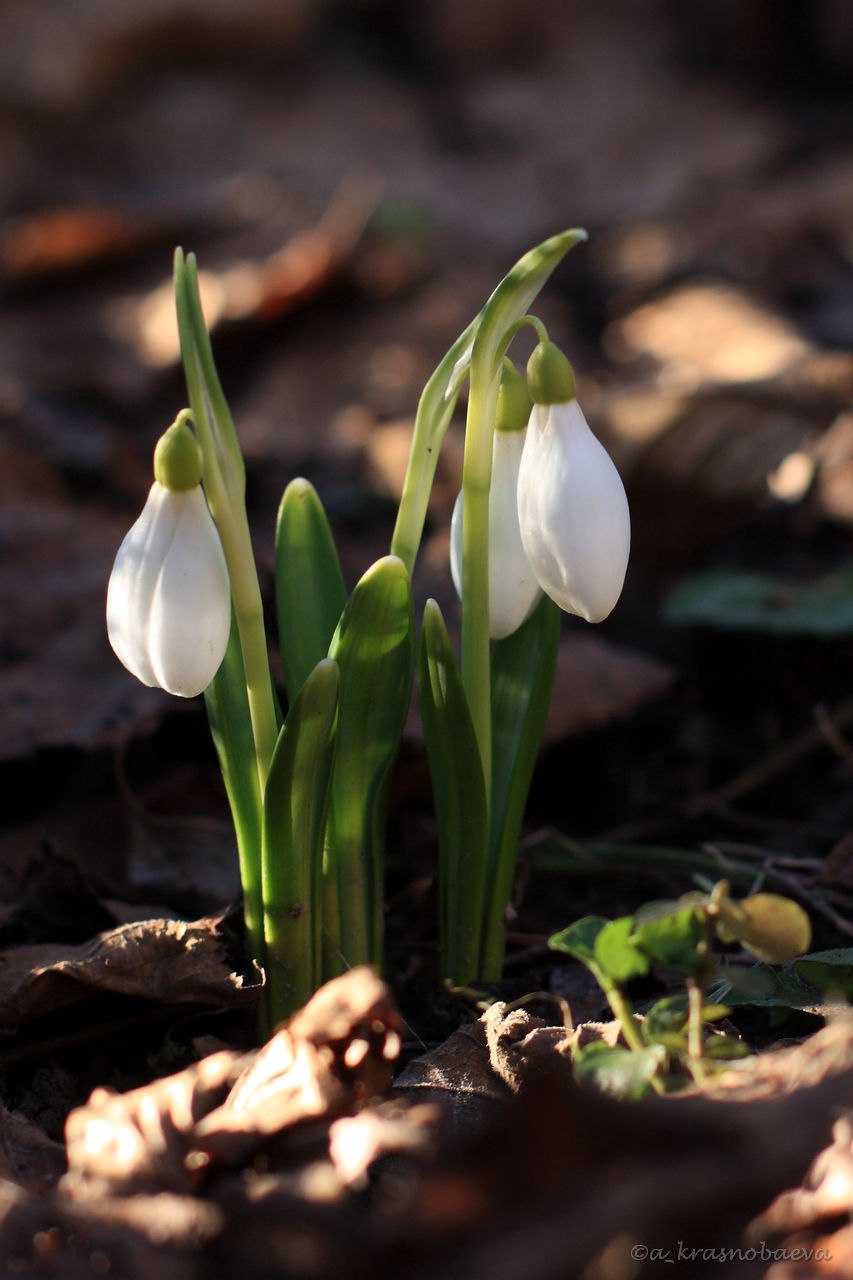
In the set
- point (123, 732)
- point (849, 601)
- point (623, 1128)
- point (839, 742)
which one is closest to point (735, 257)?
point (849, 601)

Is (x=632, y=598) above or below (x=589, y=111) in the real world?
below

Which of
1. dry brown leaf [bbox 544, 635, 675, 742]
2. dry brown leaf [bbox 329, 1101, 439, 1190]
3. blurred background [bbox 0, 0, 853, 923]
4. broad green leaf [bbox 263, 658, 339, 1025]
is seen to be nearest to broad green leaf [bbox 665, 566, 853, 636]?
blurred background [bbox 0, 0, 853, 923]

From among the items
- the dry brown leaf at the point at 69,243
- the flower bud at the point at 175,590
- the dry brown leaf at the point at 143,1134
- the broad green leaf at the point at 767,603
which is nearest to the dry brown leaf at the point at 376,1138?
the dry brown leaf at the point at 143,1134

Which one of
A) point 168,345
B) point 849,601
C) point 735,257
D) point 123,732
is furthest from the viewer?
point 735,257

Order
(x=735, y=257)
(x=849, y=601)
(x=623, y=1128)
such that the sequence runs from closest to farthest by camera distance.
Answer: (x=623, y=1128)
(x=849, y=601)
(x=735, y=257)

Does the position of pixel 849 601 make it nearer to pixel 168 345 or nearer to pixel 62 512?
pixel 62 512

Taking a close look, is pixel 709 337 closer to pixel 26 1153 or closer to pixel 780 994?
pixel 780 994

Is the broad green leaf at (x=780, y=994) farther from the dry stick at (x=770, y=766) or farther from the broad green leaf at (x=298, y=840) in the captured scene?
the dry stick at (x=770, y=766)
